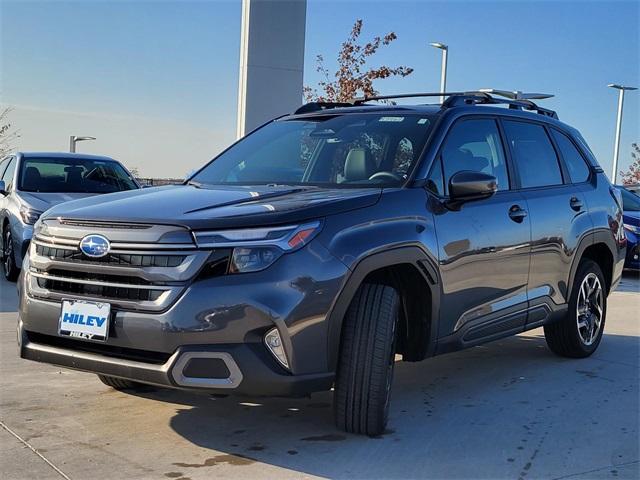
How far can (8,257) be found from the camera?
8.95 meters

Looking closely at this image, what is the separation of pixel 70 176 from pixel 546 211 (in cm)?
620

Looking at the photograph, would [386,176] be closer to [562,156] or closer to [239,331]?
[239,331]

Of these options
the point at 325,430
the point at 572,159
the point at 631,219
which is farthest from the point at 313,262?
the point at 631,219

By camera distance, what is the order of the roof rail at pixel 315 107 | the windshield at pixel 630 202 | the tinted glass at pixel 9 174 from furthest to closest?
the windshield at pixel 630 202, the tinted glass at pixel 9 174, the roof rail at pixel 315 107

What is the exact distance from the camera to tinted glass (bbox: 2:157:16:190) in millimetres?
9276

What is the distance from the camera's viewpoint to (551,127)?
5617mm

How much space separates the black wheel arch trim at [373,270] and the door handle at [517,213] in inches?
38.4

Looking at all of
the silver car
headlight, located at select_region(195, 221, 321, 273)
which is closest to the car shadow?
headlight, located at select_region(195, 221, 321, 273)

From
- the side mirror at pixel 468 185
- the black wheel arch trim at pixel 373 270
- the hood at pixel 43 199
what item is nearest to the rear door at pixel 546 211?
the side mirror at pixel 468 185

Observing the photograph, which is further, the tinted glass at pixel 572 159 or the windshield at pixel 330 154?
the tinted glass at pixel 572 159

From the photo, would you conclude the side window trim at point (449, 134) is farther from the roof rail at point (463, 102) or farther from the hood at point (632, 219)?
the hood at point (632, 219)

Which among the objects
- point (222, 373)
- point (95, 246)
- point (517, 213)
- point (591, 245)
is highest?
point (517, 213)

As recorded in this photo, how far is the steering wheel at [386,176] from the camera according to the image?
13.5 ft

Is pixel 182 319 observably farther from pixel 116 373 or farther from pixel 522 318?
pixel 522 318
